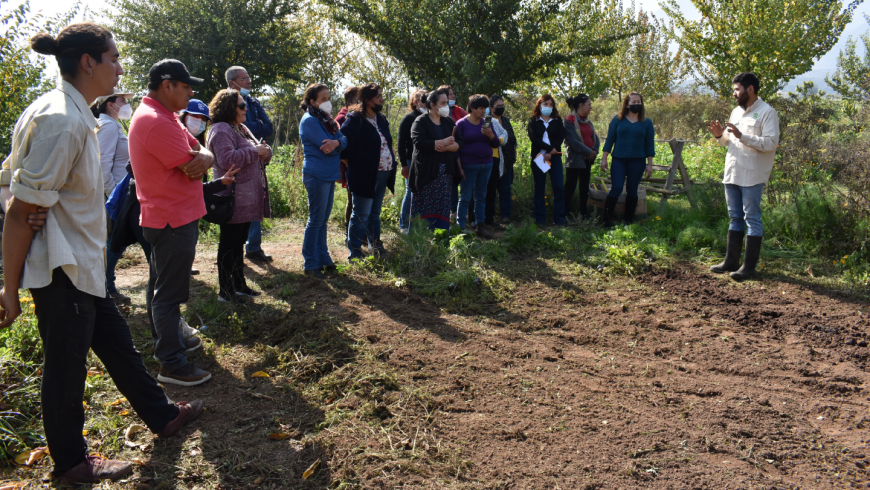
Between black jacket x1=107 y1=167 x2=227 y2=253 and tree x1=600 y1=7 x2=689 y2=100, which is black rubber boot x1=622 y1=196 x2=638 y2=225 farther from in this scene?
tree x1=600 y1=7 x2=689 y2=100

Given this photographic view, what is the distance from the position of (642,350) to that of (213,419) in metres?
3.15

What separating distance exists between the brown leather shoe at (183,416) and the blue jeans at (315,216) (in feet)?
8.39

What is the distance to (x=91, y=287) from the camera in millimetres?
2486

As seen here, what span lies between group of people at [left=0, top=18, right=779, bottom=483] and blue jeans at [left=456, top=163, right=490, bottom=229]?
22 millimetres

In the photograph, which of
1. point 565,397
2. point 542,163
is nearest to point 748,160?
point 542,163

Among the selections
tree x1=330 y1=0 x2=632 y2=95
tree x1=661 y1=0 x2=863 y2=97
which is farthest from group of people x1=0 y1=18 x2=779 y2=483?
tree x1=661 y1=0 x2=863 y2=97

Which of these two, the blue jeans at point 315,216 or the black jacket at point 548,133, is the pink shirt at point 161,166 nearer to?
the blue jeans at point 315,216

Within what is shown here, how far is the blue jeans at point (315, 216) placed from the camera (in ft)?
18.4

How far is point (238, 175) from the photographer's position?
4859mm

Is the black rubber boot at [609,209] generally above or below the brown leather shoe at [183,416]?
above

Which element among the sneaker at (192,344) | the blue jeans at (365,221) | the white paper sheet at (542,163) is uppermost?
the white paper sheet at (542,163)

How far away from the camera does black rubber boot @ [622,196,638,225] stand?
8.12 meters

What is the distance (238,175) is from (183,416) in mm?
2402

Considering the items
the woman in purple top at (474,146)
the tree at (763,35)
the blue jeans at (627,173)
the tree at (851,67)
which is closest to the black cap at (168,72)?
the woman in purple top at (474,146)
